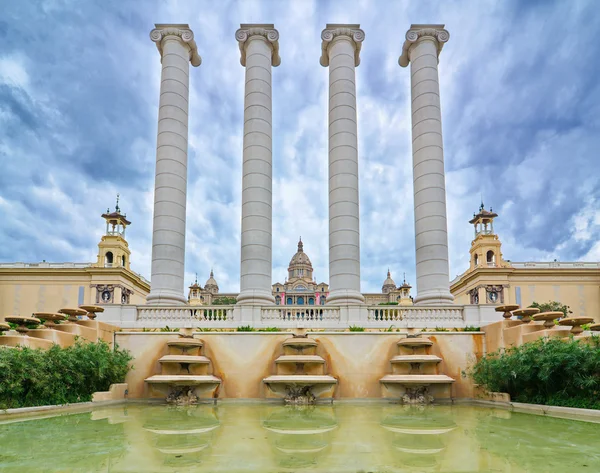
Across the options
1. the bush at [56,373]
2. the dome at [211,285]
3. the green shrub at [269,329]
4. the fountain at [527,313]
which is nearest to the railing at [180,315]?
the green shrub at [269,329]

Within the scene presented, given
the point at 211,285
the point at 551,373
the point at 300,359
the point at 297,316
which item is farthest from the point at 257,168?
the point at 211,285

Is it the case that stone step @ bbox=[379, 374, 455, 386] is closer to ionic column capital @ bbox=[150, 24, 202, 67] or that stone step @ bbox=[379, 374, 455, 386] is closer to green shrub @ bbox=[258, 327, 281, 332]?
green shrub @ bbox=[258, 327, 281, 332]

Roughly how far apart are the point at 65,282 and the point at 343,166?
219 feet

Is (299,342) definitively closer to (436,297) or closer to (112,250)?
(436,297)

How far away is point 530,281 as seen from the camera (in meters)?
80.1

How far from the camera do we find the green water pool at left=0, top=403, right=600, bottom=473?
8758 mm

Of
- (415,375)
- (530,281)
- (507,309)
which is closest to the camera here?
(415,375)

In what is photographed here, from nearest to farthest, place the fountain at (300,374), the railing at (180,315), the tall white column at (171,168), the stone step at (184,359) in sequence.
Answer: the fountain at (300,374)
the stone step at (184,359)
the railing at (180,315)
the tall white column at (171,168)

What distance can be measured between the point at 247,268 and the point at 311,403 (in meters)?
11.6

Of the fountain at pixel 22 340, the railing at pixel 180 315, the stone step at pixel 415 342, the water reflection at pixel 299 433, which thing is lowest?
the water reflection at pixel 299 433

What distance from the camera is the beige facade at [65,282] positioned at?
81.2 metres

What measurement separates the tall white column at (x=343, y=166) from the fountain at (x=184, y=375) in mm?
10068

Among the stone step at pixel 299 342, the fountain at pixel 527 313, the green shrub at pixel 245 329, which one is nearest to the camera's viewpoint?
the fountain at pixel 527 313

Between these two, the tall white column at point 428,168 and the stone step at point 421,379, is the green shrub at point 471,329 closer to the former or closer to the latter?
the stone step at point 421,379
